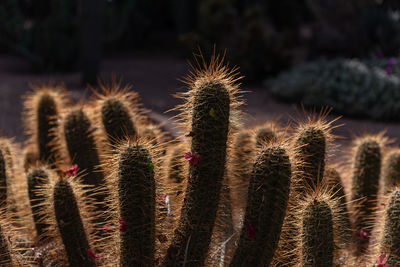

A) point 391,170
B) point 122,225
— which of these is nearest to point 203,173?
point 122,225

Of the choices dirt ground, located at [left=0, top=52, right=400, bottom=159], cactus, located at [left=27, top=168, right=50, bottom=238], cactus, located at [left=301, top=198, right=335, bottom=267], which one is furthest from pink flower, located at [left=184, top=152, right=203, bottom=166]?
dirt ground, located at [left=0, top=52, right=400, bottom=159]

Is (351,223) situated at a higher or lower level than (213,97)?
lower

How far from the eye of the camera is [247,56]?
31.6ft

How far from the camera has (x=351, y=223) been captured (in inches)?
107

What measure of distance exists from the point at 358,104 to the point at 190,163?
6.23 m

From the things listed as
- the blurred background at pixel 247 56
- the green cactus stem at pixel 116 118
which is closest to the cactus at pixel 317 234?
the green cactus stem at pixel 116 118

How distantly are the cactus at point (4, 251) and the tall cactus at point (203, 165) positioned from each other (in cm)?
71

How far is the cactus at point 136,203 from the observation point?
188cm

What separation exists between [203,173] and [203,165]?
0.04 meters

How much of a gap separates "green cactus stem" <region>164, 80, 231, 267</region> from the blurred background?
3591mm

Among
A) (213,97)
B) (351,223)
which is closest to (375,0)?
(351,223)

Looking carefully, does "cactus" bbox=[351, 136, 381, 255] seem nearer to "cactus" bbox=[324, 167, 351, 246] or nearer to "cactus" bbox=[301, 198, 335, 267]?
"cactus" bbox=[324, 167, 351, 246]

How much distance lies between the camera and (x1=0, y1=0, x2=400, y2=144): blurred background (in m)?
7.67

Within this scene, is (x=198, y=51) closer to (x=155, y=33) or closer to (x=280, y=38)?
(x=280, y=38)
